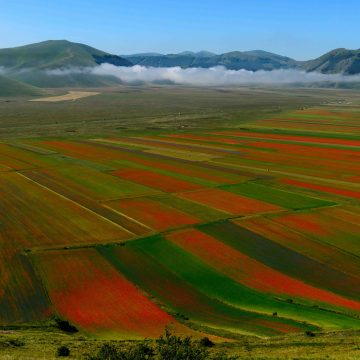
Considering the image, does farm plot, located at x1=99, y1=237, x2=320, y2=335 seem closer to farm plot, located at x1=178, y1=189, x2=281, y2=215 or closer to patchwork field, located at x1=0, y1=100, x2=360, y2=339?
patchwork field, located at x1=0, y1=100, x2=360, y2=339

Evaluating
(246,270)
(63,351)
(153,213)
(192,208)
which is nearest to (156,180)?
(192,208)

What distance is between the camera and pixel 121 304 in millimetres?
38562

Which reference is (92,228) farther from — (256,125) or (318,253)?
(256,125)

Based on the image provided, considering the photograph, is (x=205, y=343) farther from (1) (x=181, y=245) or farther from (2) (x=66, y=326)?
(1) (x=181, y=245)

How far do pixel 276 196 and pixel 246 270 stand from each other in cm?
2986

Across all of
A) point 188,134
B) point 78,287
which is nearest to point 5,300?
point 78,287

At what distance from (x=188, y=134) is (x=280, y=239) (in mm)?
103678

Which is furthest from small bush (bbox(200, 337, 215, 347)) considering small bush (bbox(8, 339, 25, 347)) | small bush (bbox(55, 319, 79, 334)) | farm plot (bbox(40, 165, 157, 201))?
farm plot (bbox(40, 165, 157, 201))

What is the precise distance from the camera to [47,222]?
6019 centimetres

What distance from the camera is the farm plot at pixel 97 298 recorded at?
35156mm

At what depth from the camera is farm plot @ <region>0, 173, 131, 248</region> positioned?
54250 mm

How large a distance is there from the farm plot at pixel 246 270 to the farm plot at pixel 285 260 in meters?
0.93

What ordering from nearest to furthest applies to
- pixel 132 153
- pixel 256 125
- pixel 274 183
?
pixel 274 183
pixel 132 153
pixel 256 125

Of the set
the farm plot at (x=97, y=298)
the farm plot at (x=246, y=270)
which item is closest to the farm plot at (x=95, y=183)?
the farm plot at (x=246, y=270)
